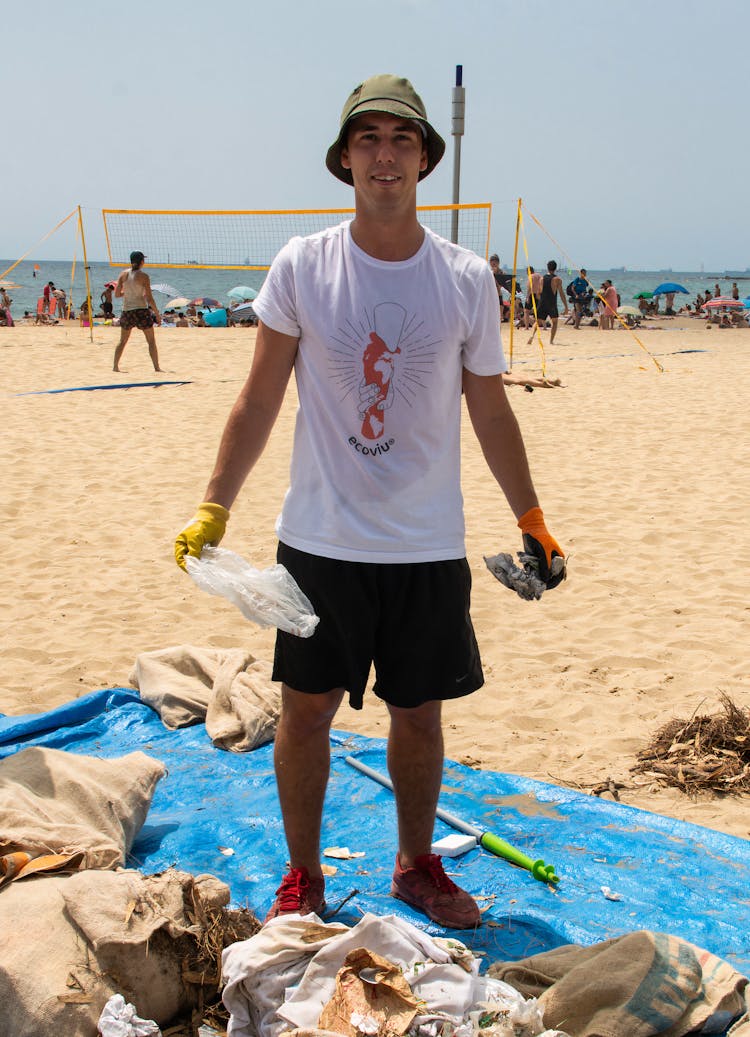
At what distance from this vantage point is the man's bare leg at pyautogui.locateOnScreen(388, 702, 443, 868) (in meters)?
2.27

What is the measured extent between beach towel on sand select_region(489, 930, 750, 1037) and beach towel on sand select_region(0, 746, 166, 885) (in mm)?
967

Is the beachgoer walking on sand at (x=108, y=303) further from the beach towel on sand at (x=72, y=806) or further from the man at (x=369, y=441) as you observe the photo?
the man at (x=369, y=441)

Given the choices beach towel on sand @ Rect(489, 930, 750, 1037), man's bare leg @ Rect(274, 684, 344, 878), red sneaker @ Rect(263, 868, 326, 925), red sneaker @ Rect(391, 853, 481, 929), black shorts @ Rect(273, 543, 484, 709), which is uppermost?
black shorts @ Rect(273, 543, 484, 709)

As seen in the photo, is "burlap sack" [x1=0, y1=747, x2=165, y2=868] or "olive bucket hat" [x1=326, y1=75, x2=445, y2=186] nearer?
"olive bucket hat" [x1=326, y1=75, x2=445, y2=186]

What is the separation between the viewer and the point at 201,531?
214cm

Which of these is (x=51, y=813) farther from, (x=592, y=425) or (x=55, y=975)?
(x=592, y=425)

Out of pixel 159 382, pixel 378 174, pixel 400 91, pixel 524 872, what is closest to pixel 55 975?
pixel 524 872

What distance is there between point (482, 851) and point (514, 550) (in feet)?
9.66

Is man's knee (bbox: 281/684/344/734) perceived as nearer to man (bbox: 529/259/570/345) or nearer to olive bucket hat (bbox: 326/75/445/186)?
olive bucket hat (bbox: 326/75/445/186)

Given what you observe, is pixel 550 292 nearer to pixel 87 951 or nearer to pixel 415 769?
pixel 415 769

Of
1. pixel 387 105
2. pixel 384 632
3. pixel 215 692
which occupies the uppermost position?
pixel 387 105

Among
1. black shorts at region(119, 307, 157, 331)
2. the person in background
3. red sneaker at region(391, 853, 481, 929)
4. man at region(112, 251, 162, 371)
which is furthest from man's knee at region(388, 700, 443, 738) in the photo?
the person in background

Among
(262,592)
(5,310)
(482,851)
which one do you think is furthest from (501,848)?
(5,310)

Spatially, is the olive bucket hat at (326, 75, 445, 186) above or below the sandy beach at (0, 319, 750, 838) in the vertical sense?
above
